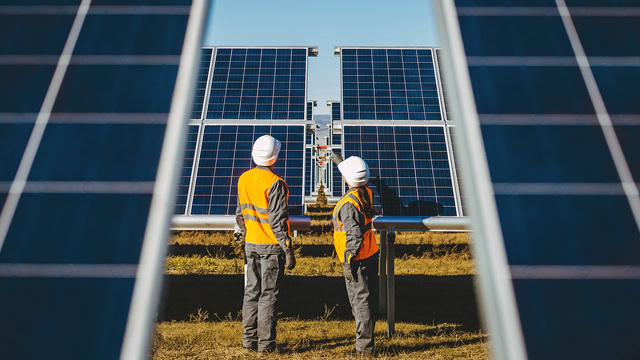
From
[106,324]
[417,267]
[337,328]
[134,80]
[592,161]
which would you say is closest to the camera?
[106,324]

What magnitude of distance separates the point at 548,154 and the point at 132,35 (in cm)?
241

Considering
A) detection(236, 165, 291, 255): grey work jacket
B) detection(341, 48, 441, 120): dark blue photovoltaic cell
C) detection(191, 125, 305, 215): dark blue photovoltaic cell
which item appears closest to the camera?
detection(236, 165, 291, 255): grey work jacket

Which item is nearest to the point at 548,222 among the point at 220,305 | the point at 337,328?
the point at 337,328

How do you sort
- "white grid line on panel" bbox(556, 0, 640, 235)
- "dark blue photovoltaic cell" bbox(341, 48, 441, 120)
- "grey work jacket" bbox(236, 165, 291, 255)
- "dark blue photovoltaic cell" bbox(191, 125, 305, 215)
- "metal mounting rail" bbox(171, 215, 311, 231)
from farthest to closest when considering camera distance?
"dark blue photovoltaic cell" bbox(341, 48, 441, 120)
"dark blue photovoltaic cell" bbox(191, 125, 305, 215)
"metal mounting rail" bbox(171, 215, 311, 231)
"grey work jacket" bbox(236, 165, 291, 255)
"white grid line on panel" bbox(556, 0, 640, 235)

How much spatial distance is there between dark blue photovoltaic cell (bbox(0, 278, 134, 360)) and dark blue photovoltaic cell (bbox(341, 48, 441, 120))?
265 inches

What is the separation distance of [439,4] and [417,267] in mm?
7636

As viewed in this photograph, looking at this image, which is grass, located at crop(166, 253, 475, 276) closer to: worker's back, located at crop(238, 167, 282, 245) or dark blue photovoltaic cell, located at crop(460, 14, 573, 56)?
worker's back, located at crop(238, 167, 282, 245)

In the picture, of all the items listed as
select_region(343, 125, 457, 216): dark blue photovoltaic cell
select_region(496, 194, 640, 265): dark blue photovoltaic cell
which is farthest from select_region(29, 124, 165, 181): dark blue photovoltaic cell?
select_region(343, 125, 457, 216): dark blue photovoltaic cell

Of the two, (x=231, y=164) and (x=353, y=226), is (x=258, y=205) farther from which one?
(x=231, y=164)

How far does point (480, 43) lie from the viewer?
205 cm

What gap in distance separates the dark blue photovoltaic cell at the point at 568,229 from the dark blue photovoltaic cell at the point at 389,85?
20.6ft

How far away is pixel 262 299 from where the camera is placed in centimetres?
440

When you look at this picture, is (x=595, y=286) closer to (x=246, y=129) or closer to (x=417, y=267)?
→ (x=246, y=129)

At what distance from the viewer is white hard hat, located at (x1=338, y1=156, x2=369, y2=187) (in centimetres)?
467
